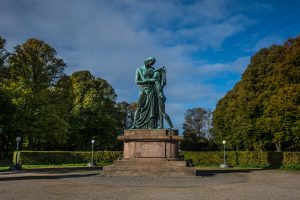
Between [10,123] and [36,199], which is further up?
[10,123]

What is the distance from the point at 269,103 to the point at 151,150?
22619mm

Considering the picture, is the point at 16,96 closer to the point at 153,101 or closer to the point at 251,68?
the point at 153,101

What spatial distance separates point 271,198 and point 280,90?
2708cm

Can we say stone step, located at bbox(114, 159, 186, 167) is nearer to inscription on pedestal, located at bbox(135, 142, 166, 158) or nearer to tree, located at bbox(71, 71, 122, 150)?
inscription on pedestal, located at bbox(135, 142, 166, 158)

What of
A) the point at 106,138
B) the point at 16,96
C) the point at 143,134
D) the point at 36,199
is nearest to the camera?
the point at 36,199

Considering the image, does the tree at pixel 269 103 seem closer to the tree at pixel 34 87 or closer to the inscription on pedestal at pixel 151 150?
the inscription on pedestal at pixel 151 150

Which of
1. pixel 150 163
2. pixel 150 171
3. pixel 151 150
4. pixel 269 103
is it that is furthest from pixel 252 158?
pixel 150 171

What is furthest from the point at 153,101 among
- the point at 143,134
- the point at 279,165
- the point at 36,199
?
the point at 279,165

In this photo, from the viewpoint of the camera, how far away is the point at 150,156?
18500 millimetres

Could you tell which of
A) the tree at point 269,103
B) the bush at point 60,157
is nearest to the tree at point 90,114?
the bush at point 60,157

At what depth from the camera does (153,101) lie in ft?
65.5

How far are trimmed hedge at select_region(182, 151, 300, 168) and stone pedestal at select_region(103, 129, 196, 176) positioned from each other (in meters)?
17.8

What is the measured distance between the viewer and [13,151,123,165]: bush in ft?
108

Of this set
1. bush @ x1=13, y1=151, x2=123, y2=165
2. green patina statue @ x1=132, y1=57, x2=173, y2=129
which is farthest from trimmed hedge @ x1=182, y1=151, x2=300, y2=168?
green patina statue @ x1=132, y1=57, x2=173, y2=129
